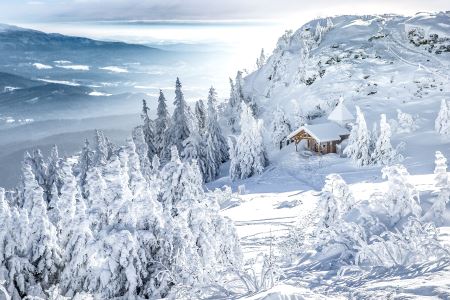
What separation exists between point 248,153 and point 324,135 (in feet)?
31.2

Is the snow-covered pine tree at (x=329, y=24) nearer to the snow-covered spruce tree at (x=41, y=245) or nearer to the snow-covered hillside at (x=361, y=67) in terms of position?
the snow-covered hillside at (x=361, y=67)

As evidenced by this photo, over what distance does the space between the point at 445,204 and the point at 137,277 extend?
10.9m

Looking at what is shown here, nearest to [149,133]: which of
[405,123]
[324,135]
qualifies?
[324,135]

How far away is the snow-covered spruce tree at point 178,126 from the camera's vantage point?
5550 centimetres

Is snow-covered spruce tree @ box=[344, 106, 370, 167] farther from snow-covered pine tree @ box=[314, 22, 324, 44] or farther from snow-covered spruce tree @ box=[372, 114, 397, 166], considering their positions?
snow-covered pine tree @ box=[314, 22, 324, 44]

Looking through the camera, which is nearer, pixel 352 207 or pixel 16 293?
pixel 16 293

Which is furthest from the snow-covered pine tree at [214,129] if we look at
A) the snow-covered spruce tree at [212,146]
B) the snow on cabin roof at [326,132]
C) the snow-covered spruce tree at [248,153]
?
the snow on cabin roof at [326,132]

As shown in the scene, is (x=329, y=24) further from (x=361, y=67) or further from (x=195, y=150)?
(x=195, y=150)

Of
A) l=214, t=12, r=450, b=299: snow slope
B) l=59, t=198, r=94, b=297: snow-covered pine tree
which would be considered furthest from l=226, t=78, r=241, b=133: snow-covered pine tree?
l=59, t=198, r=94, b=297: snow-covered pine tree

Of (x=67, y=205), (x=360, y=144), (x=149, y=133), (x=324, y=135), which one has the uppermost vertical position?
(x=67, y=205)

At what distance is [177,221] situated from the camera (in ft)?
46.5

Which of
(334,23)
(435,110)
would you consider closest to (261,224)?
(435,110)

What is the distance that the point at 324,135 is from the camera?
52.5m

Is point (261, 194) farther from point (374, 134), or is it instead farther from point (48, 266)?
point (48, 266)
